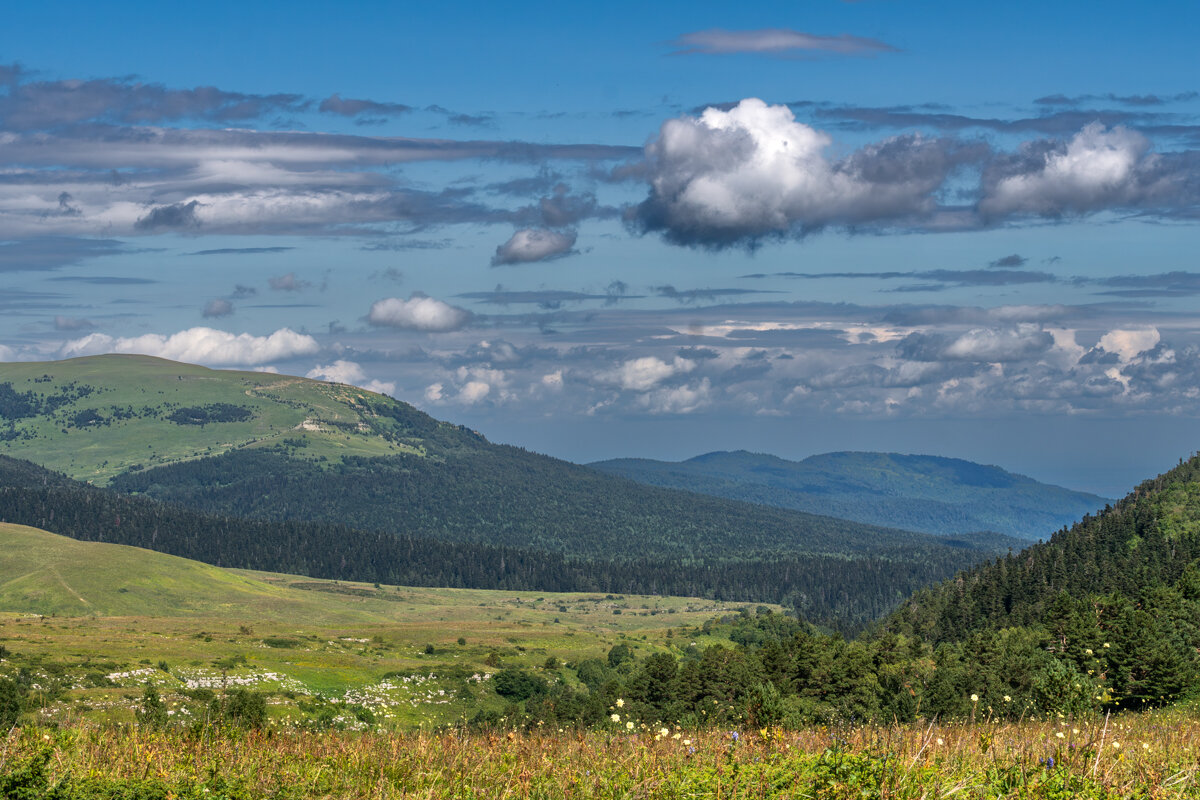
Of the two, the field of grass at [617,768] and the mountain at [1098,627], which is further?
the mountain at [1098,627]

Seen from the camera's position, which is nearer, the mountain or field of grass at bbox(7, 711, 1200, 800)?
field of grass at bbox(7, 711, 1200, 800)

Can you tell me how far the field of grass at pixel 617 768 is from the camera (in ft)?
→ 43.2

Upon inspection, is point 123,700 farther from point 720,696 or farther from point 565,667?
point 565,667

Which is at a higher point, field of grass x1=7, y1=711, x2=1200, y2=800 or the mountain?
field of grass x1=7, y1=711, x2=1200, y2=800

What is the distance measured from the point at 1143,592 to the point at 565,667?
8658cm

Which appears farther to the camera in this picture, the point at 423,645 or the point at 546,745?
the point at 423,645

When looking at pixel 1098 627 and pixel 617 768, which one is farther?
pixel 1098 627

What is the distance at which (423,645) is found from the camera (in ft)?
618

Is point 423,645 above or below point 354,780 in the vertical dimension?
below

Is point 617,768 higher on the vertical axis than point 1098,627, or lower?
higher

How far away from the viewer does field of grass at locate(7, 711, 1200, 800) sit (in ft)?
43.2

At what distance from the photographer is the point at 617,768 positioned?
48.5 ft

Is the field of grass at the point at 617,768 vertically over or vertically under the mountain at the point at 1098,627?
over

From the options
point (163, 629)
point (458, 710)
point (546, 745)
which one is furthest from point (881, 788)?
point (163, 629)
